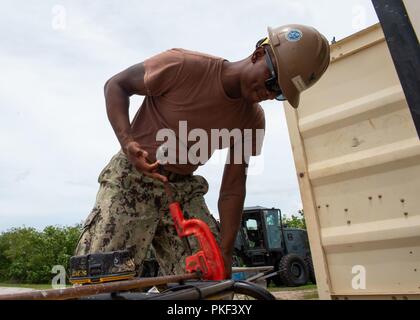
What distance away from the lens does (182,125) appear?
2.28 m

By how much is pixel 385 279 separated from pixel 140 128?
1.68 meters

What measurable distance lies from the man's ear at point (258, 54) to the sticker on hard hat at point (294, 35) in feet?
0.52

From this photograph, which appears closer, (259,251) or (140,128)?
(140,128)

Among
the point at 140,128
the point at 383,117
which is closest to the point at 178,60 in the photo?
the point at 140,128

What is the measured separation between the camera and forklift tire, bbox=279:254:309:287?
1077 cm

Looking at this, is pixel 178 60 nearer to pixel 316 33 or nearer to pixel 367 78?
pixel 316 33

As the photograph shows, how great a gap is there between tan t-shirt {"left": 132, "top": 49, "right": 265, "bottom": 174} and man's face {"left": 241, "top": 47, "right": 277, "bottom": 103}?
0.45 feet

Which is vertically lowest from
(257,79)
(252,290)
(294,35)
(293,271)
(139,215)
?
(252,290)

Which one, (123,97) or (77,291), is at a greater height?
(123,97)

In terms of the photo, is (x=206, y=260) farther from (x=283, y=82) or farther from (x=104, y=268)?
(x=283, y=82)

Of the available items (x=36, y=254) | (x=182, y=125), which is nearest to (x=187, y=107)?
(x=182, y=125)

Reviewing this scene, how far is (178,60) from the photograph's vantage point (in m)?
2.16

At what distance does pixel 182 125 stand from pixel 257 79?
1.60 ft

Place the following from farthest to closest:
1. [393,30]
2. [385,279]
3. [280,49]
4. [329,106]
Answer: [329,106] → [385,279] → [280,49] → [393,30]
